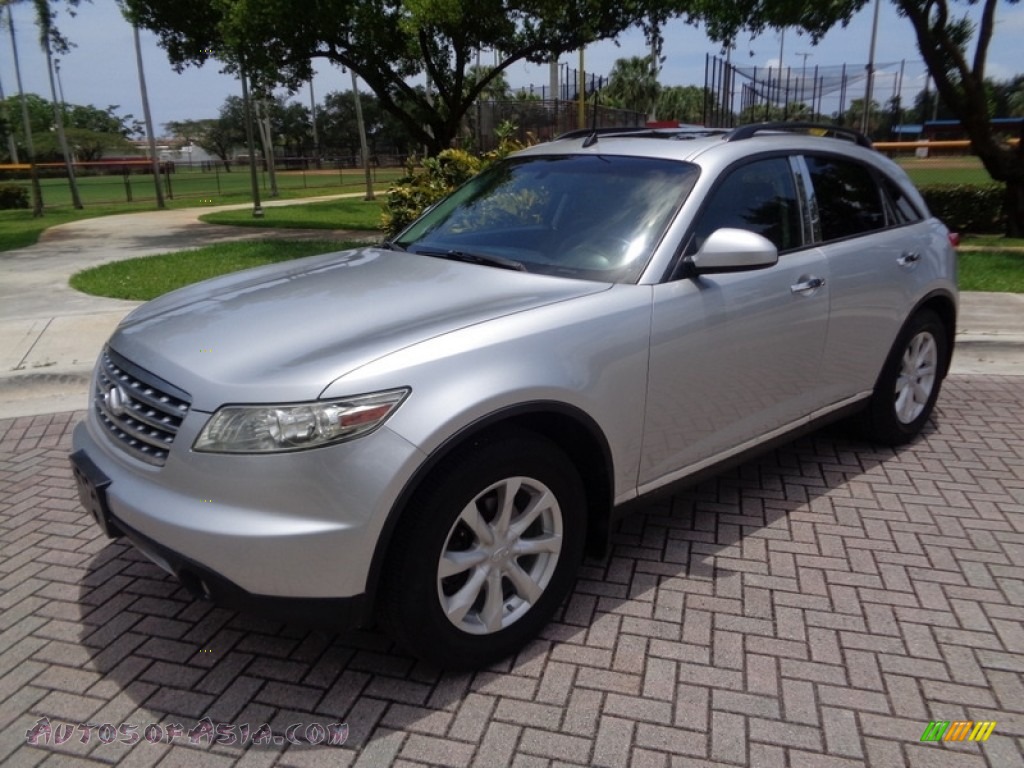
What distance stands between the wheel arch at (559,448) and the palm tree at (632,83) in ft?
248

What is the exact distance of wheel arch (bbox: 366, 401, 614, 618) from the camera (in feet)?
8.00

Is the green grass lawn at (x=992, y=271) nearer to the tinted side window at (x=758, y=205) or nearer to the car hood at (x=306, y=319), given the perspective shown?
the tinted side window at (x=758, y=205)

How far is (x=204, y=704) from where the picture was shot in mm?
2693

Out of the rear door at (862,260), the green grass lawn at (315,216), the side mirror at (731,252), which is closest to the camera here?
the side mirror at (731,252)

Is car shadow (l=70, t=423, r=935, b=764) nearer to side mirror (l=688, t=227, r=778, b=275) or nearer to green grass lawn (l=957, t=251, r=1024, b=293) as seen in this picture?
side mirror (l=688, t=227, r=778, b=275)

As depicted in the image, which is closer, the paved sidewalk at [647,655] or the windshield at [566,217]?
the paved sidewalk at [647,655]

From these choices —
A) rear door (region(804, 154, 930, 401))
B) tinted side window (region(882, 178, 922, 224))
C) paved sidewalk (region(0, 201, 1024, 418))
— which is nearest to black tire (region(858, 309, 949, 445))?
rear door (region(804, 154, 930, 401))

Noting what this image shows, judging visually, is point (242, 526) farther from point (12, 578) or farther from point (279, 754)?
point (12, 578)

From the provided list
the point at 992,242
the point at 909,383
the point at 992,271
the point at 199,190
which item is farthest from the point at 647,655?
the point at 199,190

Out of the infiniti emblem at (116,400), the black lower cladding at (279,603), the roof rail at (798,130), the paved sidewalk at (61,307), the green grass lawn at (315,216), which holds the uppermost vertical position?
the roof rail at (798,130)

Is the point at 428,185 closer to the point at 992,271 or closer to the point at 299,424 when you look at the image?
the point at 992,271

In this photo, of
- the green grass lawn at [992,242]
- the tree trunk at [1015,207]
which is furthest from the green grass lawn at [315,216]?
the tree trunk at [1015,207]

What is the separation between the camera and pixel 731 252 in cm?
311

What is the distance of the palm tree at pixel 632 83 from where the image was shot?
3031 inches
